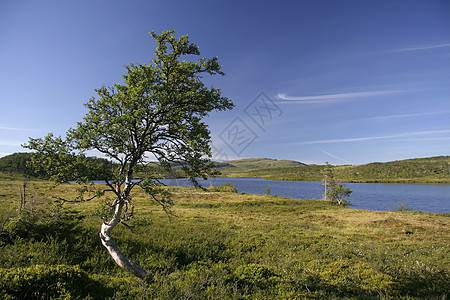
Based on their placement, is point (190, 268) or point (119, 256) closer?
point (119, 256)

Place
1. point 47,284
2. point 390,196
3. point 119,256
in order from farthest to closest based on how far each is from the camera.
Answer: point 390,196, point 119,256, point 47,284

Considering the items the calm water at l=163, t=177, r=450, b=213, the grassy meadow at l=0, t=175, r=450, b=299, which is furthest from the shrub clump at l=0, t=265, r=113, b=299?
the calm water at l=163, t=177, r=450, b=213

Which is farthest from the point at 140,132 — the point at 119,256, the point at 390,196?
the point at 390,196

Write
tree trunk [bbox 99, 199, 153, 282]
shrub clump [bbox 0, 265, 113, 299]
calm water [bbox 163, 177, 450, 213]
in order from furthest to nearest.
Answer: calm water [bbox 163, 177, 450, 213]
tree trunk [bbox 99, 199, 153, 282]
shrub clump [bbox 0, 265, 113, 299]

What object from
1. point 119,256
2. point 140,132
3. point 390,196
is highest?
point 140,132

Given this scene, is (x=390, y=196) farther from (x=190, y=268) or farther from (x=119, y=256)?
(x=119, y=256)

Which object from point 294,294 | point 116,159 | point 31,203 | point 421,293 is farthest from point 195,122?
point 31,203

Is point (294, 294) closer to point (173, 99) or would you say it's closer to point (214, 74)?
point (173, 99)

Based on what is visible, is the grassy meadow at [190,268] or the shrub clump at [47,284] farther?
the grassy meadow at [190,268]

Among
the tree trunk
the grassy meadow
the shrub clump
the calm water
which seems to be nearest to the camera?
the shrub clump

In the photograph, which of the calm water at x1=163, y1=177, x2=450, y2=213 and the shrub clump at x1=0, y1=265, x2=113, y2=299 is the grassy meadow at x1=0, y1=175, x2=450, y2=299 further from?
the calm water at x1=163, y1=177, x2=450, y2=213

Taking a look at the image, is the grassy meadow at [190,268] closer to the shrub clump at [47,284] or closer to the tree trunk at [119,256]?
the shrub clump at [47,284]

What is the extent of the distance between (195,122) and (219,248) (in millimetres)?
9431

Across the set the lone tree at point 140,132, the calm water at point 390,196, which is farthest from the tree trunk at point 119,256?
the calm water at point 390,196
